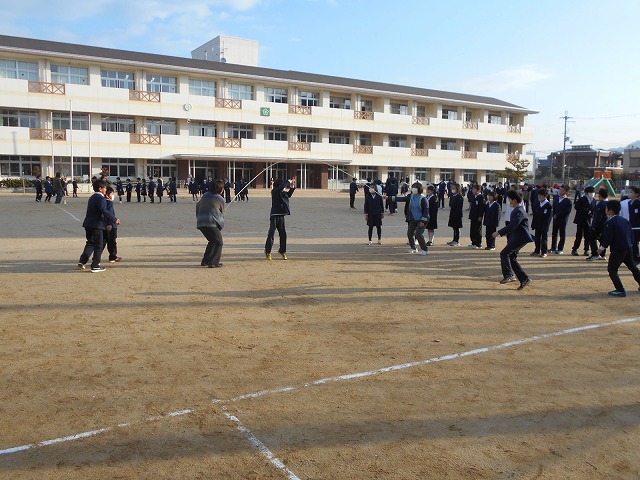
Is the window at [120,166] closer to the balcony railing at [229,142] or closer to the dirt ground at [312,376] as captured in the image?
the balcony railing at [229,142]

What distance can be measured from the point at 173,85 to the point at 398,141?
23269mm

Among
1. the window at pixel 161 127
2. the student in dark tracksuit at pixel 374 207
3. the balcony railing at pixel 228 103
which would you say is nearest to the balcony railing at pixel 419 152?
the balcony railing at pixel 228 103

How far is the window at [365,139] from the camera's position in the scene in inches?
2110

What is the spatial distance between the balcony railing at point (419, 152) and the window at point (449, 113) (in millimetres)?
4616

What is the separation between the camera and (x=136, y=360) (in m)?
5.50

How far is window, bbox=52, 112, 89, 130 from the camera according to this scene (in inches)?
1586

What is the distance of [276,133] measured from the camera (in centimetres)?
4906

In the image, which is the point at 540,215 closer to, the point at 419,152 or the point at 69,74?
the point at 69,74

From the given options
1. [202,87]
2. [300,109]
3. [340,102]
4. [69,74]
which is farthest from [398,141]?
[69,74]

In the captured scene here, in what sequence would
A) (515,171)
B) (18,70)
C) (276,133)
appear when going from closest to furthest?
(18,70) < (276,133) < (515,171)

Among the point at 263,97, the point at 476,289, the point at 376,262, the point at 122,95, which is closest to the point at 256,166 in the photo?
the point at 263,97

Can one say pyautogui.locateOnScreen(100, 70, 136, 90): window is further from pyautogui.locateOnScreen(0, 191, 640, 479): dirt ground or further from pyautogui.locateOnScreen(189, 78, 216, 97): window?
pyautogui.locateOnScreen(0, 191, 640, 479): dirt ground

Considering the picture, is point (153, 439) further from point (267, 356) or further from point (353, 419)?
point (267, 356)

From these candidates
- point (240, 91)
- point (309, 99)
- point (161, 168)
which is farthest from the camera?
point (309, 99)
